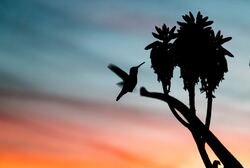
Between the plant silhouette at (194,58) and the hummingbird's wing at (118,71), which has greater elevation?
the plant silhouette at (194,58)

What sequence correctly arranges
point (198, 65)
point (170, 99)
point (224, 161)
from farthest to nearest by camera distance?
point (198, 65), point (170, 99), point (224, 161)

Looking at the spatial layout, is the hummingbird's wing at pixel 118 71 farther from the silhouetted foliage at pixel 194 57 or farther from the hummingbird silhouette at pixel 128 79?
the silhouetted foliage at pixel 194 57

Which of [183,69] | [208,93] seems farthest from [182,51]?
[208,93]

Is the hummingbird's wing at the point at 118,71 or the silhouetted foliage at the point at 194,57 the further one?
the silhouetted foliage at the point at 194,57

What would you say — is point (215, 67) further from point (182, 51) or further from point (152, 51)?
point (152, 51)

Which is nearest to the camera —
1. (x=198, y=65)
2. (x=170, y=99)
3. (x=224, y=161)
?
(x=224, y=161)

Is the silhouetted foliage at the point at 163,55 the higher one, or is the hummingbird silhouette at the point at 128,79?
the silhouetted foliage at the point at 163,55

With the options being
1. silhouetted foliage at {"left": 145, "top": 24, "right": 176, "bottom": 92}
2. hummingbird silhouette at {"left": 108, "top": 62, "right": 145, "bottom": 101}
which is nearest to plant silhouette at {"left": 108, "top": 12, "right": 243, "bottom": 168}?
silhouetted foliage at {"left": 145, "top": 24, "right": 176, "bottom": 92}

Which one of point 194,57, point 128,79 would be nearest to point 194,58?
point 194,57

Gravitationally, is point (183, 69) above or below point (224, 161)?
above

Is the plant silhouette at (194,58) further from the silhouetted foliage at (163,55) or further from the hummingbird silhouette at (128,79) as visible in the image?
the hummingbird silhouette at (128,79)

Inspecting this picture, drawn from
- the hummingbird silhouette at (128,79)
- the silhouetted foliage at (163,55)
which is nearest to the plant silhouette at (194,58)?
the silhouetted foliage at (163,55)
